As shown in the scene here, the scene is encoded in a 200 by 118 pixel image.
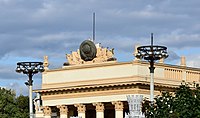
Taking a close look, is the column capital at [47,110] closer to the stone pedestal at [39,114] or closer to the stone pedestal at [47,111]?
the stone pedestal at [47,111]

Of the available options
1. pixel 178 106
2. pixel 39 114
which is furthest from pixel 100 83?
pixel 178 106

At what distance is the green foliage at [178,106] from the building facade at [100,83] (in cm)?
2510

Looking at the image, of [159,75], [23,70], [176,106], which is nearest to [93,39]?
[159,75]

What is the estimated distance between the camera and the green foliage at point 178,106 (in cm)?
4697

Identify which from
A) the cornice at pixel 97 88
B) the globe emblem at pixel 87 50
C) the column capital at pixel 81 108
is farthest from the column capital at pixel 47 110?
the globe emblem at pixel 87 50

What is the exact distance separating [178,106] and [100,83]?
3197 cm

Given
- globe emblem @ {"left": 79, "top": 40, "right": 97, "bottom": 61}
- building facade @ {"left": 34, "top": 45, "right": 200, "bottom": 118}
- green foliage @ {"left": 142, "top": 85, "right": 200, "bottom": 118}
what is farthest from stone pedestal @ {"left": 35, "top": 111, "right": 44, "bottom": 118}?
green foliage @ {"left": 142, "top": 85, "right": 200, "bottom": 118}

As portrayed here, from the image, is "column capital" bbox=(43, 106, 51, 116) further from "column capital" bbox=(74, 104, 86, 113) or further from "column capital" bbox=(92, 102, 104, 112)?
"column capital" bbox=(92, 102, 104, 112)

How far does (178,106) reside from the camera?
48.9 meters

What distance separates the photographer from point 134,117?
3544 cm

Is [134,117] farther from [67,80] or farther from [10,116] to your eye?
[10,116]

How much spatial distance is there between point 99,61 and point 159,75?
6210 mm

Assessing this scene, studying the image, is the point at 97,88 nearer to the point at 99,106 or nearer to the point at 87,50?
the point at 99,106

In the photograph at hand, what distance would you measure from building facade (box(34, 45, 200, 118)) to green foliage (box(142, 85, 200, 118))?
25.1 m
